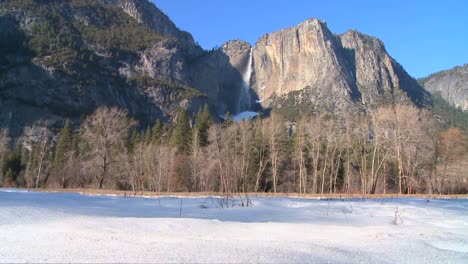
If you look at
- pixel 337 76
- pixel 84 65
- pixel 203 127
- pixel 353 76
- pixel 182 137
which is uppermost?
pixel 353 76

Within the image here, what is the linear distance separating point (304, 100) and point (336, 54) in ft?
95.7

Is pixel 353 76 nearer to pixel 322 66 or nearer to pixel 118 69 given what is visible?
pixel 322 66

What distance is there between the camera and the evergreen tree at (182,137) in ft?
160

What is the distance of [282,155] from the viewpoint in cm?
4541

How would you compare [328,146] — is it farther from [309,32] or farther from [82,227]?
[309,32]

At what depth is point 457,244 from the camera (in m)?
6.47

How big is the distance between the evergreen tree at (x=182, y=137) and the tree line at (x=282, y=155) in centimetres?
13

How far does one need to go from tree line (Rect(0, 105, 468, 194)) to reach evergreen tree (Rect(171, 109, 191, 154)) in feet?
0.44

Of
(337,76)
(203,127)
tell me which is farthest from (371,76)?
(203,127)

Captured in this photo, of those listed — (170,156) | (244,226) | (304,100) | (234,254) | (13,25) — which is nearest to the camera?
(234,254)

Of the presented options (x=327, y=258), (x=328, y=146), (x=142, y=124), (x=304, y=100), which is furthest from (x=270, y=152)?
(x=304, y=100)

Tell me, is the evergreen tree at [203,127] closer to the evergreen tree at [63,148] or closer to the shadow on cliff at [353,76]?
the evergreen tree at [63,148]

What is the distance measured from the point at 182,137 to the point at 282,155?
44.6 feet

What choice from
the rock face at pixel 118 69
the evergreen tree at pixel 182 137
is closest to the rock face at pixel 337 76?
the rock face at pixel 118 69
